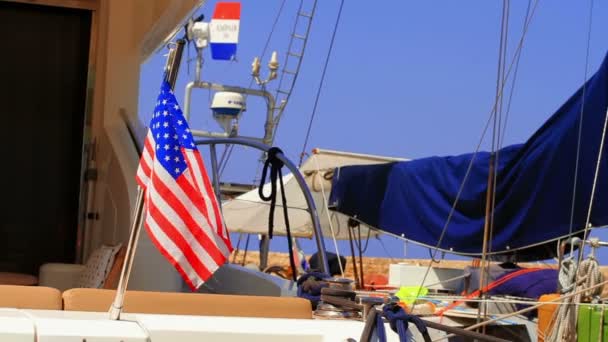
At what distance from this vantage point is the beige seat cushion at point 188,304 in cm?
271

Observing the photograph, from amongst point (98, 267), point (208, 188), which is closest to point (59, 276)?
point (98, 267)

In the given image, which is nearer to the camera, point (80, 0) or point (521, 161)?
point (80, 0)

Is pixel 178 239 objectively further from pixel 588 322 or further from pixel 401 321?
pixel 588 322

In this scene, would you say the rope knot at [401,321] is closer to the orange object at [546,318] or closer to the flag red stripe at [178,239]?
the flag red stripe at [178,239]

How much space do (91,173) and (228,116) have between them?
37.8ft

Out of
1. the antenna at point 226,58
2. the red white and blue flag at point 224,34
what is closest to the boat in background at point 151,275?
the antenna at point 226,58

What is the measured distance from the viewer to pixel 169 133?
8.46 feet

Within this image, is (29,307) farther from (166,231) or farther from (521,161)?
(521,161)

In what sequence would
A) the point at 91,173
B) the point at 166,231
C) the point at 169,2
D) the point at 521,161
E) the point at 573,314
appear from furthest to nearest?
the point at 521,161 < the point at 573,314 < the point at 91,173 < the point at 169,2 < the point at 166,231

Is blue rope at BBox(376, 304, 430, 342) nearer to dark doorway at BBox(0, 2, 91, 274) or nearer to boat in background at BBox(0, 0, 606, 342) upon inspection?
boat in background at BBox(0, 0, 606, 342)

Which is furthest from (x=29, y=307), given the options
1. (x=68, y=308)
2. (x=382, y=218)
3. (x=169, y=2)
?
(x=382, y=218)

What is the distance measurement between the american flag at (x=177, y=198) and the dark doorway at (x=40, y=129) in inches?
150

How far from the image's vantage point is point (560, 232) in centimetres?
866

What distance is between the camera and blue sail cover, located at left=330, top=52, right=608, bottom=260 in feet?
27.8
